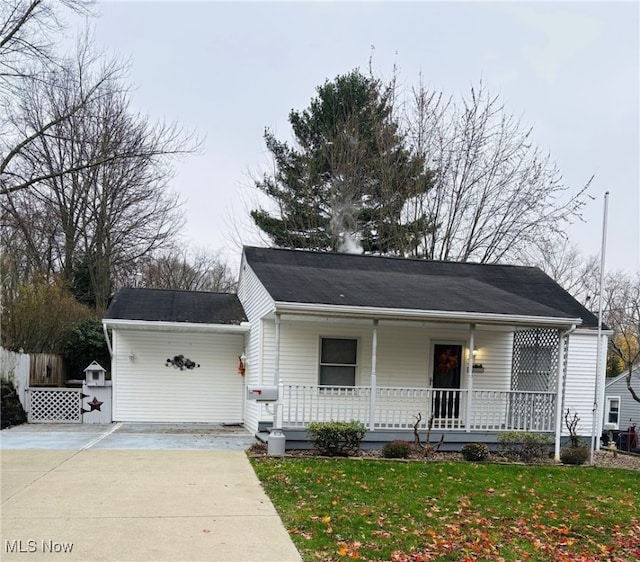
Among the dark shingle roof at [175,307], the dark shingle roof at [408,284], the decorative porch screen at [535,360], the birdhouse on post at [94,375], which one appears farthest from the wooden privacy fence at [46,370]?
the decorative porch screen at [535,360]

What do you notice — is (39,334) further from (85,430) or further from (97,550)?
(97,550)

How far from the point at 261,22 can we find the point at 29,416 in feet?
36.2

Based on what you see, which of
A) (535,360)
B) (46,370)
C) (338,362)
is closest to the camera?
(338,362)

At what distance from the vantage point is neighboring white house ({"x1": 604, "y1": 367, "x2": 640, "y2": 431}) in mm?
25516

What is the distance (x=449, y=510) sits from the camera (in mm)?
5984

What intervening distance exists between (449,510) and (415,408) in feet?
17.7

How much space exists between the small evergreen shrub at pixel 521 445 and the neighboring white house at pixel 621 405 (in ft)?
60.4

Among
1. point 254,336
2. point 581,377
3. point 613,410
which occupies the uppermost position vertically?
point 254,336

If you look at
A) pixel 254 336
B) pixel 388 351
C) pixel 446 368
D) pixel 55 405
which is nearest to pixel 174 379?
pixel 254 336

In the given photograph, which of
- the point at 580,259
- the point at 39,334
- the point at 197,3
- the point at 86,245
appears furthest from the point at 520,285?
the point at 580,259

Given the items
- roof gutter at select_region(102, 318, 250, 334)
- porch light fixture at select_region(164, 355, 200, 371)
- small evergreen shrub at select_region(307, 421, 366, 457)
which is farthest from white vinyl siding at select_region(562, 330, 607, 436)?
porch light fixture at select_region(164, 355, 200, 371)

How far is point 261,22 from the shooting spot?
1358 cm

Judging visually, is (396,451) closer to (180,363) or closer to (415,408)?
(415,408)

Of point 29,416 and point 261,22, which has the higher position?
point 261,22
